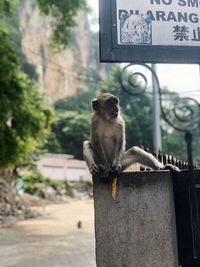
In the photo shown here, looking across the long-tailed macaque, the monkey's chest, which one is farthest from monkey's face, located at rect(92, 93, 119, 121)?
the monkey's chest

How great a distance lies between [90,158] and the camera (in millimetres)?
3863

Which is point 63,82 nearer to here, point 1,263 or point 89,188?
point 89,188

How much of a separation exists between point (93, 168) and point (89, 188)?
32.2 m

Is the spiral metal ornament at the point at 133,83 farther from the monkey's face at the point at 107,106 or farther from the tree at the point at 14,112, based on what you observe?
the tree at the point at 14,112

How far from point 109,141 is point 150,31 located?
3.88ft

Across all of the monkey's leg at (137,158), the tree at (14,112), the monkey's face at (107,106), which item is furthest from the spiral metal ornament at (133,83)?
the tree at (14,112)

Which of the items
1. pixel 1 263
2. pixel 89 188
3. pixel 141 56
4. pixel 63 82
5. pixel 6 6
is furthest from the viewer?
pixel 63 82

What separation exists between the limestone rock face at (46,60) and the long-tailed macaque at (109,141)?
50.0 m

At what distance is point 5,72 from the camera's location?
1146 centimetres

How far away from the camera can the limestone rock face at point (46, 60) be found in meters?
56.8

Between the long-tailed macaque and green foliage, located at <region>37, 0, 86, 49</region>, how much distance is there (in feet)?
28.8

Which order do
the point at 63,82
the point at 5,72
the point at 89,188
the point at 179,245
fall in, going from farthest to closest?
the point at 63,82 < the point at 89,188 < the point at 5,72 < the point at 179,245

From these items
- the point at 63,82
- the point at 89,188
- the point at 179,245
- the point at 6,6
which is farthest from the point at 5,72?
the point at 63,82

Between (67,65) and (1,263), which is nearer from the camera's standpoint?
(1,263)
